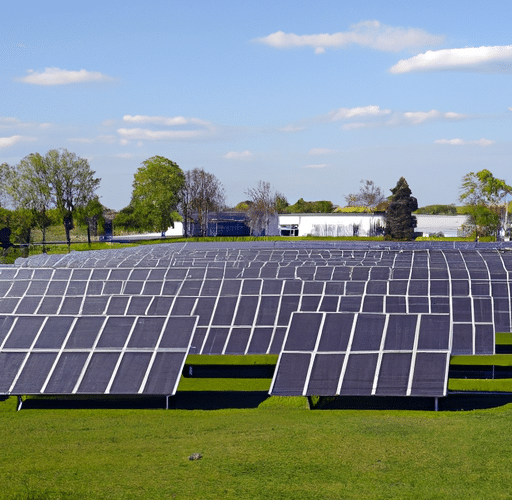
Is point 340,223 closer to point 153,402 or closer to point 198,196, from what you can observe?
point 198,196

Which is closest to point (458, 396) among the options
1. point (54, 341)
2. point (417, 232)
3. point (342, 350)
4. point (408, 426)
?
point (342, 350)

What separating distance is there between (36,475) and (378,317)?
12.2m

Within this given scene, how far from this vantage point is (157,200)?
329 ft

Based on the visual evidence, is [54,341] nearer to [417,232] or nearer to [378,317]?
[378,317]

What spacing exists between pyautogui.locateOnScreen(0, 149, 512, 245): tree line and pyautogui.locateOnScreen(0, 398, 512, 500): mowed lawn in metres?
65.9

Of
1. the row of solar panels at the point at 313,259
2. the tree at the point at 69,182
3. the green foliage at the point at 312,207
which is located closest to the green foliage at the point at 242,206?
the green foliage at the point at 312,207

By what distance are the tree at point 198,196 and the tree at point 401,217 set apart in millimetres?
29871

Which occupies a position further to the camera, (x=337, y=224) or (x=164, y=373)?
(x=337, y=224)

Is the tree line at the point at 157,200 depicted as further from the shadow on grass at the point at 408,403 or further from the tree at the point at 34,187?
the shadow on grass at the point at 408,403

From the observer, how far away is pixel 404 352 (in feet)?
65.6

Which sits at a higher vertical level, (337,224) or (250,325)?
(337,224)

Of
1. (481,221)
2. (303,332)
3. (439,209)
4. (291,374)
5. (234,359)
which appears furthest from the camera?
(439,209)

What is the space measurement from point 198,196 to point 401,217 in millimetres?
33474

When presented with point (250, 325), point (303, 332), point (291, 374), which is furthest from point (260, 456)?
point (250, 325)
